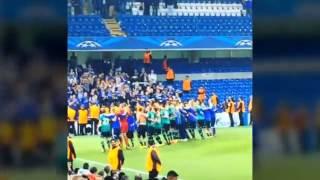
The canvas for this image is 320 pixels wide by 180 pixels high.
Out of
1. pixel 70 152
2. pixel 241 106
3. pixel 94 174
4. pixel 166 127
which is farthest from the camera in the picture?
pixel 241 106

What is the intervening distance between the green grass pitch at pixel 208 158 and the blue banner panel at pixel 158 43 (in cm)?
48

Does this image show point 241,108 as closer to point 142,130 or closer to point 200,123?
point 200,123

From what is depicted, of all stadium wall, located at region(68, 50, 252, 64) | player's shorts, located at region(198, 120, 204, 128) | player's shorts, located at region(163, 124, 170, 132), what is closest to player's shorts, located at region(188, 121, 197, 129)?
player's shorts, located at region(198, 120, 204, 128)

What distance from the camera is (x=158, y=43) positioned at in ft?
12.3

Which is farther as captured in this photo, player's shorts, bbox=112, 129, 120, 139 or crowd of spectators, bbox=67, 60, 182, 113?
player's shorts, bbox=112, 129, 120, 139

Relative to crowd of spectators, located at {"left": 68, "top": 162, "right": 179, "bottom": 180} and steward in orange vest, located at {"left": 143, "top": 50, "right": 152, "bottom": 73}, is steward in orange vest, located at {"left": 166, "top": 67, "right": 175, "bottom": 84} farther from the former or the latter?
crowd of spectators, located at {"left": 68, "top": 162, "right": 179, "bottom": 180}

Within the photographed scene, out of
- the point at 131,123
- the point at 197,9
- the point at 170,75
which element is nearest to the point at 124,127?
the point at 131,123

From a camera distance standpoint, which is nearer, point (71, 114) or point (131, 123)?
point (71, 114)

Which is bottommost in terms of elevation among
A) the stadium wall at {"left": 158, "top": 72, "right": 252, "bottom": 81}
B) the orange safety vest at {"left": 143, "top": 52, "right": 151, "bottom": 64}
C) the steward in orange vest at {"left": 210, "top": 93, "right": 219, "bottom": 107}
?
the steward in orange vest at {"left": 210, "top": 93, "right": 219, "bottom": 107}

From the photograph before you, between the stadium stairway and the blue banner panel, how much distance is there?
0.03 meters

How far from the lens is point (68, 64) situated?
11.7 feet

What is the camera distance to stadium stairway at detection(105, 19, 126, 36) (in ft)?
12.0

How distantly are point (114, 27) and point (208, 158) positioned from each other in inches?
35.4
